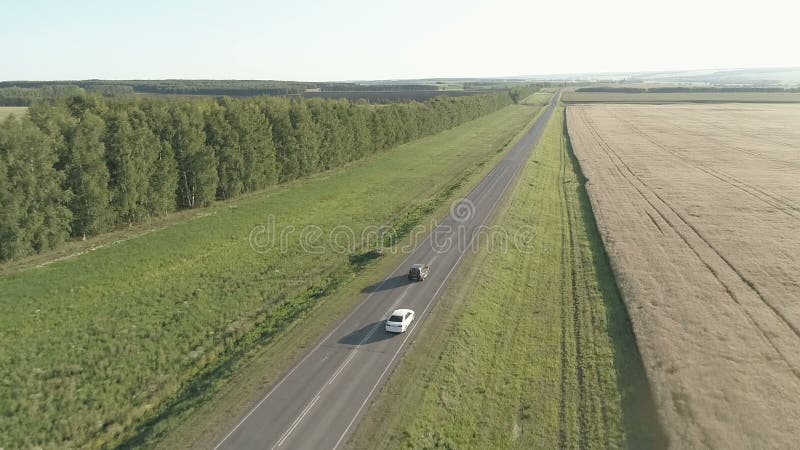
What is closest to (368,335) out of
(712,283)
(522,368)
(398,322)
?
(398,322)

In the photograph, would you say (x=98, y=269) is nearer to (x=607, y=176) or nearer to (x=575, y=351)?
(x=575, y=351)

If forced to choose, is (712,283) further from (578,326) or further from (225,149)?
(225,149)

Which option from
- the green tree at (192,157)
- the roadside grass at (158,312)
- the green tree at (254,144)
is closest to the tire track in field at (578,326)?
the roadside grass at (158,312)

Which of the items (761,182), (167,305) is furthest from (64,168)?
(761,182)

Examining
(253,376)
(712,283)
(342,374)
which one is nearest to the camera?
(253,376)

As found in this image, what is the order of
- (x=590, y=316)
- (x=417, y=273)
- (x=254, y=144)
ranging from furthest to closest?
(x=254, y=144) < (x=417, y=273) < (x=590, y=316)

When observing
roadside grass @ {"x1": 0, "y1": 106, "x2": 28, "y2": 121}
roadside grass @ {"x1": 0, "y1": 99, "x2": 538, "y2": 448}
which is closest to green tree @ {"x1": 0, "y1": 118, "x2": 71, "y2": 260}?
roadside grass @ {"x1": 0, "y1": 99, "x2": 538, "y2": 448}
